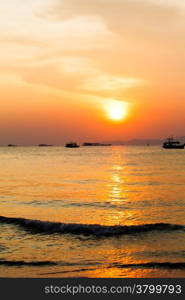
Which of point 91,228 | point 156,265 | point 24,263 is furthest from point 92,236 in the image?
point 156,265

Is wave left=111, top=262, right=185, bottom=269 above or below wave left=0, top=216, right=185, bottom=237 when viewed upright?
above

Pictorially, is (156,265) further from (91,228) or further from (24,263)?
(91,228)

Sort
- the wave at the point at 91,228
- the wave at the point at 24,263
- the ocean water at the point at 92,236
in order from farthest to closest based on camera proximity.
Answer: the wave at the point at 91,228, the wave at the point at 24,263, the ocean water at the point at 92,236

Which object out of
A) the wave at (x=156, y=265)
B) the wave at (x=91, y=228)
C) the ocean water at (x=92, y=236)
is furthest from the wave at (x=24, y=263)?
the wave at (x=91, y=228)

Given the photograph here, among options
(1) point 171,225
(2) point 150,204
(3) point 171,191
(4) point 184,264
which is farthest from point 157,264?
(3) point 171,191

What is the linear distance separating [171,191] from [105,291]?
99.1 ft

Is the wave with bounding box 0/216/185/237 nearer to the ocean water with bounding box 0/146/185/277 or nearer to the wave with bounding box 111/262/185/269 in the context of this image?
the ocean water with bounding box 0/146/185/277

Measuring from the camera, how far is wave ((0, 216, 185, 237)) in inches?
818

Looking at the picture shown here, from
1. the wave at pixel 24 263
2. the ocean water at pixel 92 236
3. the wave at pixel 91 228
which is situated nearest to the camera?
the ocean water at pixel 92 236

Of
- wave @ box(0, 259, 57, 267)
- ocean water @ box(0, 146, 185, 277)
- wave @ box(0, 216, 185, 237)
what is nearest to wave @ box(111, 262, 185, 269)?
ocean water @ box(0, 146, 185, 277)

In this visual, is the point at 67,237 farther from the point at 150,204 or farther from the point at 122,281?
the point at 150,204

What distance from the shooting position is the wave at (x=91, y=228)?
2078 centimetres

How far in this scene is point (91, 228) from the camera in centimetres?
2148

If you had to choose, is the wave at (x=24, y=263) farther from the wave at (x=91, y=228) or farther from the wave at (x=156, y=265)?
the wave at (x=91, y=228)
